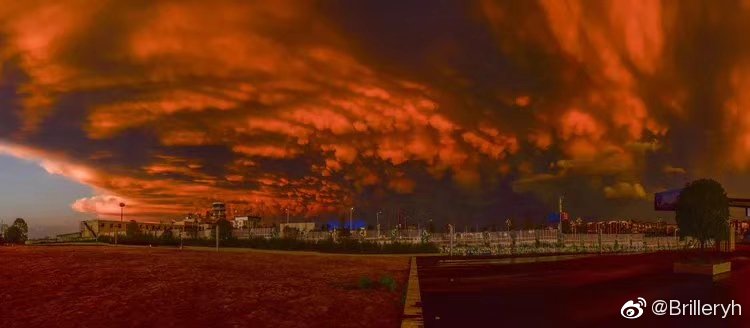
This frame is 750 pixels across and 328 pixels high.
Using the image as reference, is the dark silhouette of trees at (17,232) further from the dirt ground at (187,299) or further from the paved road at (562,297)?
the paved road at (562,297)

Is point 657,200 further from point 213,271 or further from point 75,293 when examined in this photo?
point 75,293

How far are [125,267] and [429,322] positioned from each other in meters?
20.1

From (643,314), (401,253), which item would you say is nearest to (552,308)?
(643,314)

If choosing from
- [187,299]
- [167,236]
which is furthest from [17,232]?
[187,299]

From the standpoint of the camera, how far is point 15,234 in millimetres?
96688

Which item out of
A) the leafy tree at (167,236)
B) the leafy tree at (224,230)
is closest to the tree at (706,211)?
the leafy tree at (224,230)

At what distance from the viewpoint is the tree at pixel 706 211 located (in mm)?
27156

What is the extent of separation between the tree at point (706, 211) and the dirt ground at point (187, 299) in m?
15.2

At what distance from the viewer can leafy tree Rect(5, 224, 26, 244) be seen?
9547 centimetres

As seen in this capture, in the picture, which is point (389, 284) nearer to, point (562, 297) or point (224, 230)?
point (562, 297)

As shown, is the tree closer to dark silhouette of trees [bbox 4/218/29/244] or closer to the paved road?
the paved road

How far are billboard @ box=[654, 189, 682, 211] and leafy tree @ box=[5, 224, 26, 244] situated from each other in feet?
350

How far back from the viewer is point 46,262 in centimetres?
2934

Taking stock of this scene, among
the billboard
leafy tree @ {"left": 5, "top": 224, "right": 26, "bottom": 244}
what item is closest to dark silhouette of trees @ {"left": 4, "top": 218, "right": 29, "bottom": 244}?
leafy tree @ {"left": 5, "top": 224, "right": 26, "bottom": 244}
